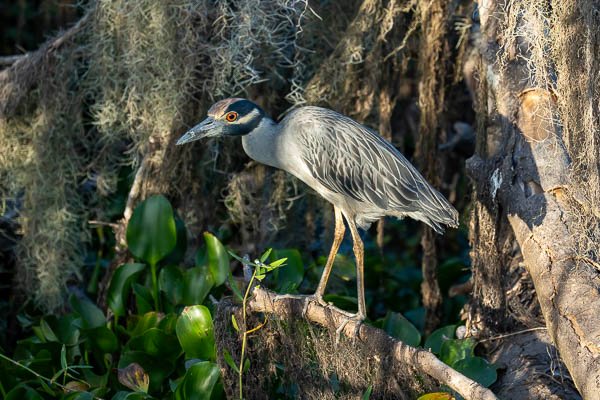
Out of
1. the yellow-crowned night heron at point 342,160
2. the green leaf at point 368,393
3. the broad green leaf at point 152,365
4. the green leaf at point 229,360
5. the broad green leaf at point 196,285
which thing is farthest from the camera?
the broad green leaf at point 196,285

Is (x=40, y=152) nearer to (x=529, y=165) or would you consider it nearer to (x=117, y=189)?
(x=117, y=189)

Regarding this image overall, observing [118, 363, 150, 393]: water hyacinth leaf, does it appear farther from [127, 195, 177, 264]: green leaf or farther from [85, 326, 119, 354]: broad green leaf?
[127, 195, 177, 264]: green leaf

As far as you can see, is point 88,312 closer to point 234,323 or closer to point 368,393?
point 234,323

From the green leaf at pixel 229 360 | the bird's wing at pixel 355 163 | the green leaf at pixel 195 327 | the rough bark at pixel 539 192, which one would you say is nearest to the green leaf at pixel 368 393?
the green leaf at pixel 229 360

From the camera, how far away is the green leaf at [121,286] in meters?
4.39

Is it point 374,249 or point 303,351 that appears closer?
point 303,351

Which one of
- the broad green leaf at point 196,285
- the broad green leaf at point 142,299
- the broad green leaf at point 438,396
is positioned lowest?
the broad green leaf at point 142,299

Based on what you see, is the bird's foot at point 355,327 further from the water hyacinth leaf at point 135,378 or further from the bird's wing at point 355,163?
the water hyacinth leaf at point 135,378

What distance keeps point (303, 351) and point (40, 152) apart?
2250mm

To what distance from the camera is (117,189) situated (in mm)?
5520

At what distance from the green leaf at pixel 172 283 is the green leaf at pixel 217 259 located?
19 centimetres

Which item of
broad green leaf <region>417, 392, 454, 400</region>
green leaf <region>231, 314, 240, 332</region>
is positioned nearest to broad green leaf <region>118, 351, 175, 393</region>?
green leaf <region>231, 314, 240, 332</region>

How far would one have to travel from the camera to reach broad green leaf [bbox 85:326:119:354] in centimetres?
411

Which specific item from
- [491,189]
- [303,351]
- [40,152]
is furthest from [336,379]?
[40,152]
